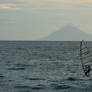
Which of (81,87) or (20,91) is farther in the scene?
(81,87)

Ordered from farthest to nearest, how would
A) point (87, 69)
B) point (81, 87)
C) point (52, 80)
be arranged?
1. point (52, 80)
2. point (81, 87)
3. point (87, 69)

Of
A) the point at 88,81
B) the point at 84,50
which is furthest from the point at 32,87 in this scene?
the point at 84,50

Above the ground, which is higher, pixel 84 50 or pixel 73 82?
pixel 84 50

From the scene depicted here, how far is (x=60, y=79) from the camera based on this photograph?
51.5 metres

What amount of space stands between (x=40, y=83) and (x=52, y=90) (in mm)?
6034

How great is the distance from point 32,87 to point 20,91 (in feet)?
11.4

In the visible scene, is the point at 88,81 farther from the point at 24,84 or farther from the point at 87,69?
the point at 87,69

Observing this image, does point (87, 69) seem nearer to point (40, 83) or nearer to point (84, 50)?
point (84, 50)

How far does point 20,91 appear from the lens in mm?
40406

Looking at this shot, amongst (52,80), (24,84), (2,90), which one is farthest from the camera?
(52,80)

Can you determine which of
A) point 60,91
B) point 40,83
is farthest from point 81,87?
point 40,83

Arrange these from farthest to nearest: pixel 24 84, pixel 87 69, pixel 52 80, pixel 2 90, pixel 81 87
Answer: pixel 52 80 → pixel 24 84 → pixel 81 87 → pixel 2 90 → pixel 87 69

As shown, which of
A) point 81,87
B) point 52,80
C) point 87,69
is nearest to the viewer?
point 87,69

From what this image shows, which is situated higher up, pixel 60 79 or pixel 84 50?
pixel 84 50
